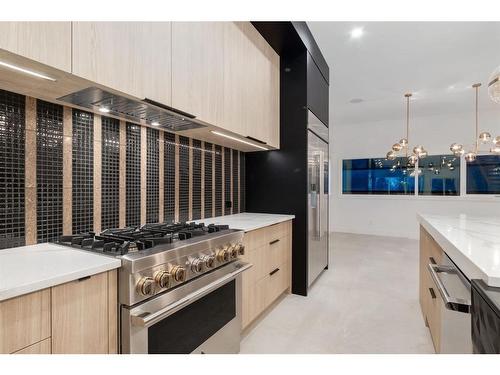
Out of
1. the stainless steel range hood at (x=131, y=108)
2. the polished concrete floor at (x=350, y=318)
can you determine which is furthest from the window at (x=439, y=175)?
the stainless steel range hood at (x=131, y=108)

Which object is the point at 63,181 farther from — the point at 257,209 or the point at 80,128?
the point at 257,209

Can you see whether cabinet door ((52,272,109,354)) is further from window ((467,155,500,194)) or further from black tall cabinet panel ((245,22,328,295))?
window ((467,155,500,194))

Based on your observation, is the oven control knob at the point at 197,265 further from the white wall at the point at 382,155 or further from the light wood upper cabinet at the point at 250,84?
the white wall at the point at 382,155

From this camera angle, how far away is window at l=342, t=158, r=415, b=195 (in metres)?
6.53

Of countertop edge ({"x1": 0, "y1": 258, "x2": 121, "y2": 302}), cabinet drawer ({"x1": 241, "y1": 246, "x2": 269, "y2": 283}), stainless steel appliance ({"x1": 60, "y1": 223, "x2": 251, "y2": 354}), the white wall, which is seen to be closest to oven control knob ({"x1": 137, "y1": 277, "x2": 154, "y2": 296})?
stainless steel appliance ({"x1": 60, "y1": 223, "x2": 251, "y2": 354})

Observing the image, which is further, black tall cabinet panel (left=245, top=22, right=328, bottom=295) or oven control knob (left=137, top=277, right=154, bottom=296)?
black tall cabinet panel (left=245, top=22, right=328, bottom=295)

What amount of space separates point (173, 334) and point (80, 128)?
1.24 meters

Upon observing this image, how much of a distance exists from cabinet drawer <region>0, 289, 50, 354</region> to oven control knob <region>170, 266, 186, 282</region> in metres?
0.47

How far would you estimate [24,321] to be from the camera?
0.79 metres

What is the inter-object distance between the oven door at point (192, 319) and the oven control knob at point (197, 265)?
0.17 ft

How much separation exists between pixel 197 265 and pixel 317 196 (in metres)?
2.04

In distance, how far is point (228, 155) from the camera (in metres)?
2.86

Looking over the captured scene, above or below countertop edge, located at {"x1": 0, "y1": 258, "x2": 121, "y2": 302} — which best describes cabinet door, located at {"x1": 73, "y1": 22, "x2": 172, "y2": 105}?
above
